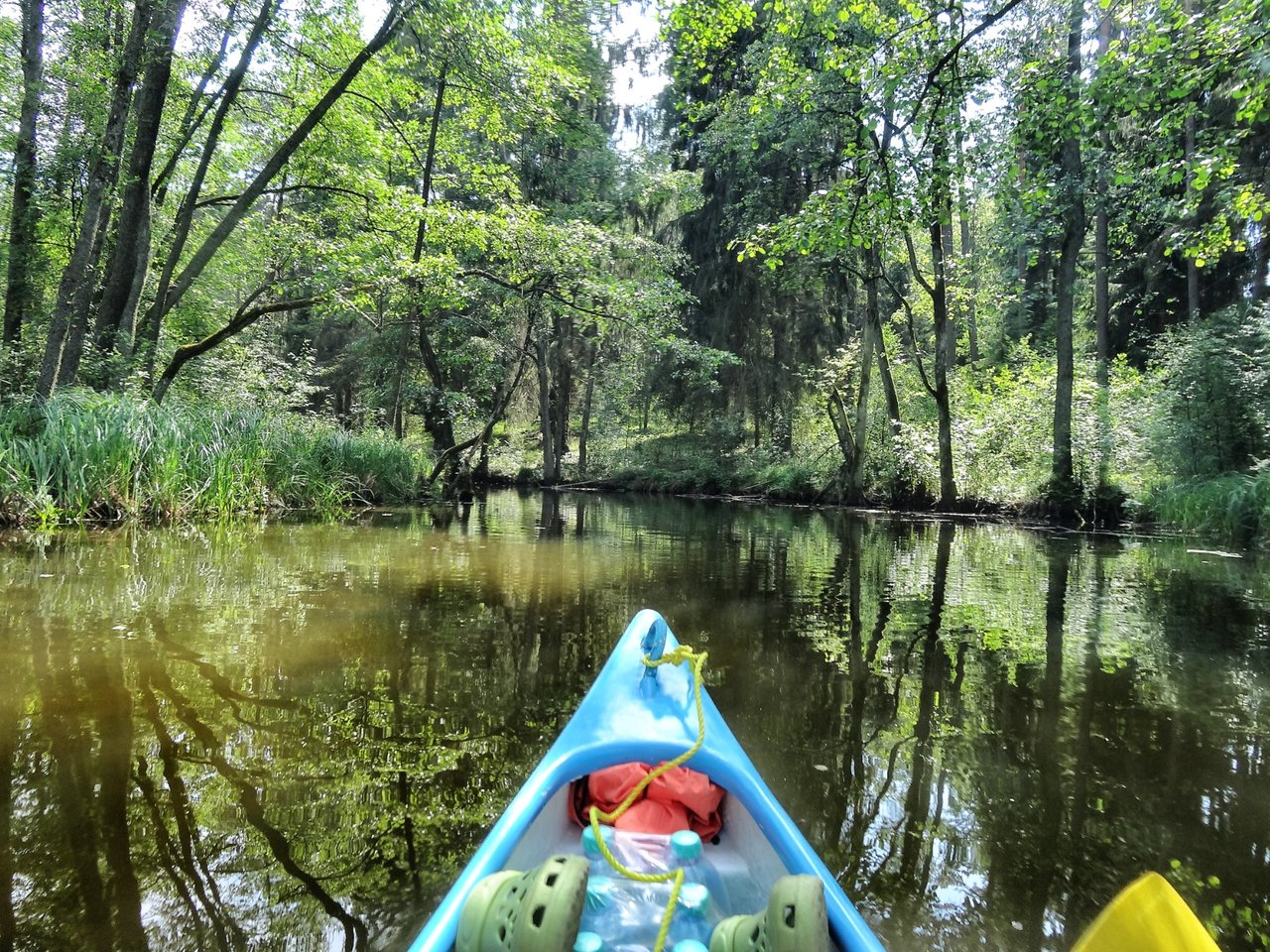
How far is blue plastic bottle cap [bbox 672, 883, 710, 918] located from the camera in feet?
4.49

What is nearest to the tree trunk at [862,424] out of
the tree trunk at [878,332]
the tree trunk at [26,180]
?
the tree trunk at [878,332]

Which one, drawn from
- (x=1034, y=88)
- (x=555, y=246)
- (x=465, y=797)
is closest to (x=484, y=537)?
(x=555, y=246)

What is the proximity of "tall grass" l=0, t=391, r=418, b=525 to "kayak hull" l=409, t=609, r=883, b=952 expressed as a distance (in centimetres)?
659

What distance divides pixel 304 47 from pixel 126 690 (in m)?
10.7

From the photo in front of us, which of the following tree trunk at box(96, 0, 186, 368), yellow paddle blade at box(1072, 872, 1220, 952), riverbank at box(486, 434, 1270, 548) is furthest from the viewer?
riverbank at box(486, 434, 1270, 548)

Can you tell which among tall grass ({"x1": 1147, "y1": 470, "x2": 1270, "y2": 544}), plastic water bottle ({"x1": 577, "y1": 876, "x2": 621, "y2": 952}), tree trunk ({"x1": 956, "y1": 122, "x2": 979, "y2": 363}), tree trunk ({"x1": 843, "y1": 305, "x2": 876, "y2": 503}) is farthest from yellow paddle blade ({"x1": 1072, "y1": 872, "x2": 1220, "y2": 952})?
tree trunk ({"x1": 843, "y1": 305, "x2": 876, "y2": 503})

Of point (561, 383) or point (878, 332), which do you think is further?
point (561, 383)

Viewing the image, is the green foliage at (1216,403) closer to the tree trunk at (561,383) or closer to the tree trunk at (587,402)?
the tree trunk at (561,383)

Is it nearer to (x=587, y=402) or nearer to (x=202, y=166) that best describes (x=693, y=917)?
(x=202, y=166)

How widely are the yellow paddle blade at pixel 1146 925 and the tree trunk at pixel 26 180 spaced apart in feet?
37.5

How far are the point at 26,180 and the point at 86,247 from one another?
3.55m

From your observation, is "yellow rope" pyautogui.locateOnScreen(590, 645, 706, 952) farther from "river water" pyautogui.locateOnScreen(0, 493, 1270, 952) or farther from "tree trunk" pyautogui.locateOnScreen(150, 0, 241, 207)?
"tree trunk" pyautogui.locateOnScreen(150, 0, 241, 207)

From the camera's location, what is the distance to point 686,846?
162cm

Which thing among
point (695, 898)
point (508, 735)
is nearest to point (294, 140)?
point (508, 735)
